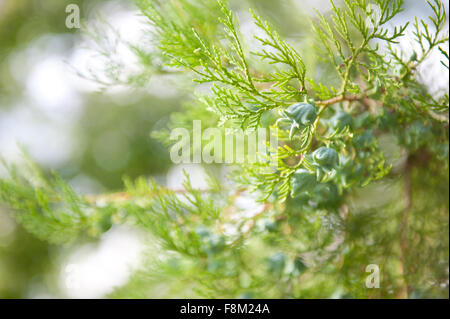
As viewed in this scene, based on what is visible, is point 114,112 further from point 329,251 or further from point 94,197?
point 329,251

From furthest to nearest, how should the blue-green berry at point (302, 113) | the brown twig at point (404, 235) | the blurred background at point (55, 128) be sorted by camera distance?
the blurred background at point (55, 128) < the brown twig at point (404, 235) < the blue-green berry at point (302, 113)

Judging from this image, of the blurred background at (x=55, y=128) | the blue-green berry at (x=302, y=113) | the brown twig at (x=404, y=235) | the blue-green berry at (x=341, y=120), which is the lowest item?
the brown twig at (x=404, y=235)

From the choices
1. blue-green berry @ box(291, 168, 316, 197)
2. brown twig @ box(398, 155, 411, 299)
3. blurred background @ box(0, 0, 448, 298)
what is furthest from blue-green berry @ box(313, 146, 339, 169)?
blurred background @ box(0, 0, 448, 298)

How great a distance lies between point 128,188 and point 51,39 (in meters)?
1.10

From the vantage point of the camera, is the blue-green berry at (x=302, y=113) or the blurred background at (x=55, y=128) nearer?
the blue-green berry at (x=302, y=113)

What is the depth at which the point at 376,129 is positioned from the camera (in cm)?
36

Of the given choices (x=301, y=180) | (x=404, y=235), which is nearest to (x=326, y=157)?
(x=301, y=180)

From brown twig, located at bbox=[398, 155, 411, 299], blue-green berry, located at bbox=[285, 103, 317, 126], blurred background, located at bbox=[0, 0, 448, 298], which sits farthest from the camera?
blurred background, located at bbox=[0, 0, 448, 298]

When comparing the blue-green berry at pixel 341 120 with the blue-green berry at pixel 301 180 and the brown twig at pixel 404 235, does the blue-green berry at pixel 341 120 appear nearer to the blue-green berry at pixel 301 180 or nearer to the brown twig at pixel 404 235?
the blue-green berry at pixel 301 180

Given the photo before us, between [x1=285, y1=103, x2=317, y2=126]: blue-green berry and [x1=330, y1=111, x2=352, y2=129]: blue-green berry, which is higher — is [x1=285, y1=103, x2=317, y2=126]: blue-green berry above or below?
below

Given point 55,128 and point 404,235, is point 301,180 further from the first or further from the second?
point 55,128

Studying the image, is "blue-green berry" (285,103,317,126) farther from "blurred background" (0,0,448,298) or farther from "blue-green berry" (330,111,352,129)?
"blurred background" (0,0,448,298)

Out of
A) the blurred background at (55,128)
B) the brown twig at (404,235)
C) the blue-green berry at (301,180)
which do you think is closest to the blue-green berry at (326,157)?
the blue-green berry at (301,180)
